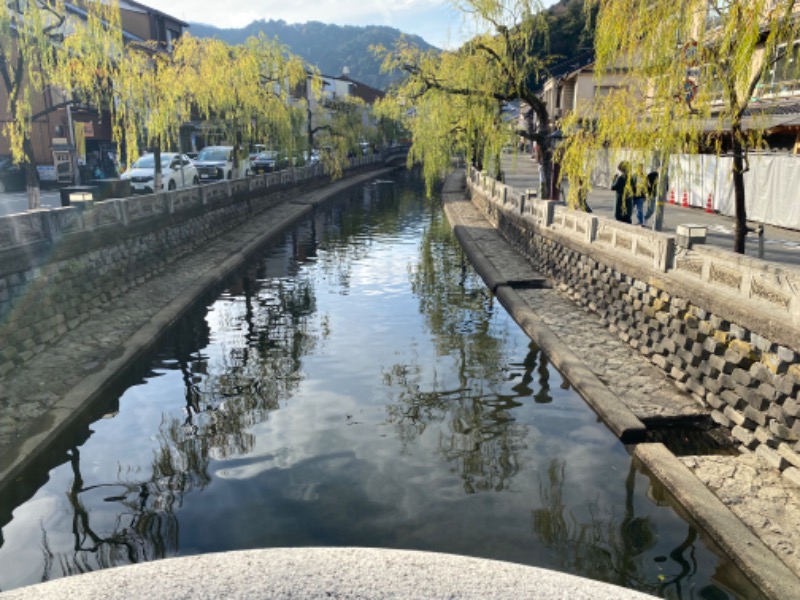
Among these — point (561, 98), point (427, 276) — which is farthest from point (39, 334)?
point (561, 98)

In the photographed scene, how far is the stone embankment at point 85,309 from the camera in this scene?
7.87 meters

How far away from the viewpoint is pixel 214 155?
2955cm

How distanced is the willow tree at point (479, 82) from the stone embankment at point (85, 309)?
8712mm

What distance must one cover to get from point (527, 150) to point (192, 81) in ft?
191

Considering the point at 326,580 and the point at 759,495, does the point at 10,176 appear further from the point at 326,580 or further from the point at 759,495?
the point at 759,495

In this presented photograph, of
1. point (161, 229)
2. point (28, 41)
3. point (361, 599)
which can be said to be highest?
point (28, 41)

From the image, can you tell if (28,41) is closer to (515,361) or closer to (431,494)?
(515,361)

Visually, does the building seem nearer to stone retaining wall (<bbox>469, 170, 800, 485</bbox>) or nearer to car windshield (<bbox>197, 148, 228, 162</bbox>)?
car windshield (<bbox>197, 148, 228, 162</bbox>)

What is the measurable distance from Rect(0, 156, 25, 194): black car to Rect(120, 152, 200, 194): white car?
6.70m

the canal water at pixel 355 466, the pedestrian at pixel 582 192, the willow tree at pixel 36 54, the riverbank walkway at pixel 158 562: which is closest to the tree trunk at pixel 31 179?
the willow tree at pixel 36 54

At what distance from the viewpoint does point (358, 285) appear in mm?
16500

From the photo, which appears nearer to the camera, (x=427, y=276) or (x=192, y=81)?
(x=427, y=276)

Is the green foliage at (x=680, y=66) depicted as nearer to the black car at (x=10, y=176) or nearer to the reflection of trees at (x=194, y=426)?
the reflection of trees at (x=194, y=426)

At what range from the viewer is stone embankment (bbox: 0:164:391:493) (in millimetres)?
Answer: 7871
